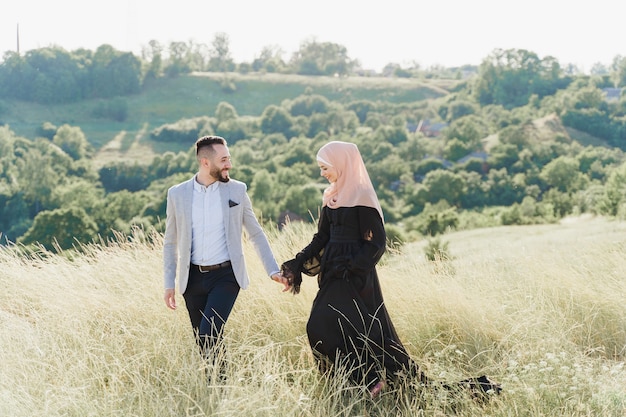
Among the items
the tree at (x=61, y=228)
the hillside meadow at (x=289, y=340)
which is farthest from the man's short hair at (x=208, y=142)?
the tree at (x=61, y=228)

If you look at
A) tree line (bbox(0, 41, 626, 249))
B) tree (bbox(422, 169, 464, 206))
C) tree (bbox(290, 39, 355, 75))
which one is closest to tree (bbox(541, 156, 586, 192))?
tree line (bbox(0, 41, 626, 249))

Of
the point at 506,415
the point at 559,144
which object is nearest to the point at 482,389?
the point at 506,415

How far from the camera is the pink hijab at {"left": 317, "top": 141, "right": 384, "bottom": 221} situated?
4188 mm

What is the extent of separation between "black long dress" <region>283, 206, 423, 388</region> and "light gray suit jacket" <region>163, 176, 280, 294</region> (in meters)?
0.45

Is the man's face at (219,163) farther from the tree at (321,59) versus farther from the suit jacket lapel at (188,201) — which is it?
the tree at (321,59)

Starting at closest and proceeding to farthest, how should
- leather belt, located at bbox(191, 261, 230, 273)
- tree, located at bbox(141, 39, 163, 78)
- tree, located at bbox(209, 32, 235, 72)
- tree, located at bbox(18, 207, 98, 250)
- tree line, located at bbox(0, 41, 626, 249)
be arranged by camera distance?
leather belt, located at bbox(191, 261, 230, 273) < tree, located at bbox(18, 207, 98, 250) < tree line, located at bbox(0, 41, 626, 249) < tree, located at bbox(141, 39, 163, 78) < tree, located at bbox(209, 32, 235, 72)

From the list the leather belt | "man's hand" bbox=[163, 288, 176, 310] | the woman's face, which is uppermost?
the woman's face

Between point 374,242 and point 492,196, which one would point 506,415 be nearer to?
point 374,242

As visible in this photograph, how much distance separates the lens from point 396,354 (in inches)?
171

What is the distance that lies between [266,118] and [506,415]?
11060 centimetres

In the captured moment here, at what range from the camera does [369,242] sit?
4176 millimetres

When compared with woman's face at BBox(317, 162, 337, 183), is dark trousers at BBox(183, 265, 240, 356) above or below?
below

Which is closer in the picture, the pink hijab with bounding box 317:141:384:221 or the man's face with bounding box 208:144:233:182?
the pink hijab with bounding box 317:141:384:221

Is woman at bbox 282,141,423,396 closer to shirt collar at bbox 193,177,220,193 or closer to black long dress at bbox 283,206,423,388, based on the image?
black long dress at bbox 283,206,423,388
